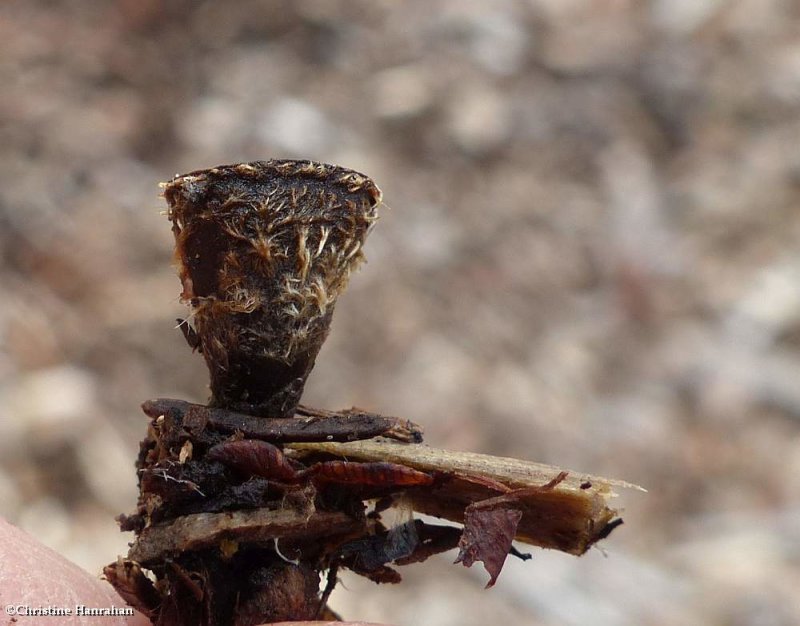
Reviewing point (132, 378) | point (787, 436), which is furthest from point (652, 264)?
point (132, 378)

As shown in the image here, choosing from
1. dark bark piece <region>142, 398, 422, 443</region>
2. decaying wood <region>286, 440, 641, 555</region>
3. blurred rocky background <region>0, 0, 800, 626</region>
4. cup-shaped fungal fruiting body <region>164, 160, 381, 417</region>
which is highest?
blurred rocky background <region>0, 0, 800, 626</region>

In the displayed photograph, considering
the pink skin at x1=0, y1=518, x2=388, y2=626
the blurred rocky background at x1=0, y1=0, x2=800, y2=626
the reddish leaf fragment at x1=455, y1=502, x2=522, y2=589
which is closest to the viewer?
the reddish leaf fragment at x1=455, y1=502, x2=522, y2=589

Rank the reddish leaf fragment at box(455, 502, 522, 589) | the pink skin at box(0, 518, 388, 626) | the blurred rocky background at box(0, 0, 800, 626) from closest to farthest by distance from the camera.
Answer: the reddish leaf fragment at box(455, 502, 522, 589), the pink skin at box(0, 518, 388, 626), the blurred rocky background at box(0, 0, 800, 626)

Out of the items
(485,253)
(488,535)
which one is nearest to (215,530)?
(488,535)

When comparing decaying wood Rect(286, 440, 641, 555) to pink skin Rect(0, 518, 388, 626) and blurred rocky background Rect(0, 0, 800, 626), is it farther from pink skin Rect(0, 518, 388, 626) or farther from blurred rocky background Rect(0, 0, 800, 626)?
blurred rocky background Rect(0, 0, 800, 626)

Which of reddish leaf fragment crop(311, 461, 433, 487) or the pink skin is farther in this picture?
the pink skin

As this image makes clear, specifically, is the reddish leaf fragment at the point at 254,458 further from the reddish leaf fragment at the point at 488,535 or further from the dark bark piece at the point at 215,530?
the reddish leaf fragment at the point at 488,535

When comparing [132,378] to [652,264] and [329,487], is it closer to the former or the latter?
[329,487]

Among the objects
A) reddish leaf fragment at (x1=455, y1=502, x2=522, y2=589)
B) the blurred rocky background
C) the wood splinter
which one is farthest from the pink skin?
the blurred rocky background
